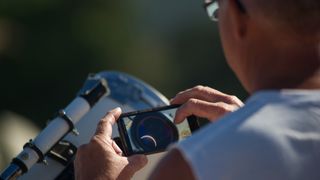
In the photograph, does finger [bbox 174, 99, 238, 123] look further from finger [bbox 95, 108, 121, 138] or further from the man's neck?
Result: the man's neck

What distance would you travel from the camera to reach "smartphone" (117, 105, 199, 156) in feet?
8.33

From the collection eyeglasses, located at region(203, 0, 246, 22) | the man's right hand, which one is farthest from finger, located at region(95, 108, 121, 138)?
eyeglasses, located at region(203, 0, 246, 22)

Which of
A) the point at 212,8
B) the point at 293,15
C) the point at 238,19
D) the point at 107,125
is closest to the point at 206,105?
the point at 107,125

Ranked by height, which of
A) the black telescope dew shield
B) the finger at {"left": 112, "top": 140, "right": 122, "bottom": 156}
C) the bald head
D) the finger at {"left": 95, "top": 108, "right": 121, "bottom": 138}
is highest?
the bald head

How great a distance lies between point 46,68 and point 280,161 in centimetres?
1043

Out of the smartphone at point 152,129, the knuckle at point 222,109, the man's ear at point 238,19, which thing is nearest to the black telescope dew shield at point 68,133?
the smartphone at point 152,129

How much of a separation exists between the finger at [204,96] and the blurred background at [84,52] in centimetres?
842

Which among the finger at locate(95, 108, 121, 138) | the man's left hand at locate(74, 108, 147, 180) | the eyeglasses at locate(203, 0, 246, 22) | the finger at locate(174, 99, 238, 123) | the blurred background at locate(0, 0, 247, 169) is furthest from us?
the blurred background at locate(0, 0, 247, 169)

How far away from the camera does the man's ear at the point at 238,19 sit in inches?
77.8

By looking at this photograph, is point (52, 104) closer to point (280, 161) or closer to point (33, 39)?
point (33, 39)

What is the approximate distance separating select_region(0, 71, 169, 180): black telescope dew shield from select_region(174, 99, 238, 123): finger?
1.14 ft

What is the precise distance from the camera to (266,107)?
1918mm

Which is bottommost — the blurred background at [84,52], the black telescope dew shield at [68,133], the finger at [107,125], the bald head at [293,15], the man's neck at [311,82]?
the blurred background at [84,52]

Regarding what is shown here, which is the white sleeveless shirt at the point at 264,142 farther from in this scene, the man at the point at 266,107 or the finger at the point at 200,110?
the finger at the point at 200,110
